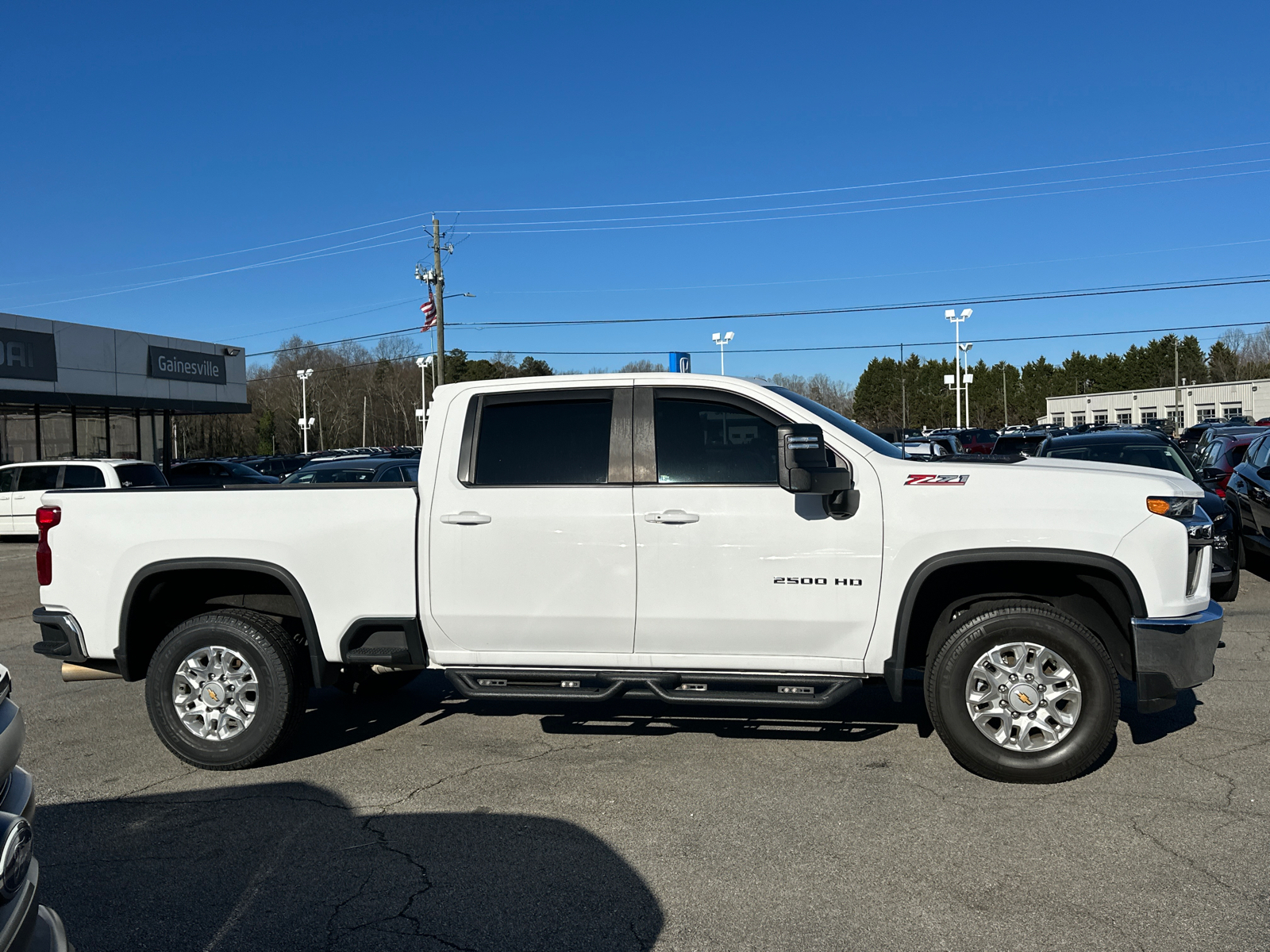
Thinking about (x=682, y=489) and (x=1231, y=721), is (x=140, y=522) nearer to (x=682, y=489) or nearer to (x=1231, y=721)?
(x=682, y=489)

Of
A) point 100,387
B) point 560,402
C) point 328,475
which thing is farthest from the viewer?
point 100,387

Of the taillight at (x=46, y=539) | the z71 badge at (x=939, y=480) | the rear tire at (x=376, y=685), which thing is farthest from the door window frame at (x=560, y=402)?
the taillight at (x=46, y=539)

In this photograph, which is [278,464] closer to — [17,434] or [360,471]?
[17,434]

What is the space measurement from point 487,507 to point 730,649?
1.45m

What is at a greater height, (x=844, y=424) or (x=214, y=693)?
(x=844, y=424)

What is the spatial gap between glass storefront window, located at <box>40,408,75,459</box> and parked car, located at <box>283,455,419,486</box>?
694 inches

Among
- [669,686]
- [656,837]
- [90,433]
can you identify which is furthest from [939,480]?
[90,433]

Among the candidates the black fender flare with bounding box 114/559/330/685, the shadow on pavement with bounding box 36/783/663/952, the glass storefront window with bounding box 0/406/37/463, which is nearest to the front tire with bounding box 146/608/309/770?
the black fender flare with bounding box 114/559/330/685

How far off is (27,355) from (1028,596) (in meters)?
27.8

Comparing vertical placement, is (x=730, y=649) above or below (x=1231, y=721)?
above

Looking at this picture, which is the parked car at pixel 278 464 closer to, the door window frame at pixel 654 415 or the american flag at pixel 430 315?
the american flag at pixel 430 315

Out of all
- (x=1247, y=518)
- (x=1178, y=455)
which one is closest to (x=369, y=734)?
(x=1178, y=455)

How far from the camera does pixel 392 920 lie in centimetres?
379

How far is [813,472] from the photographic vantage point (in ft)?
16.1
